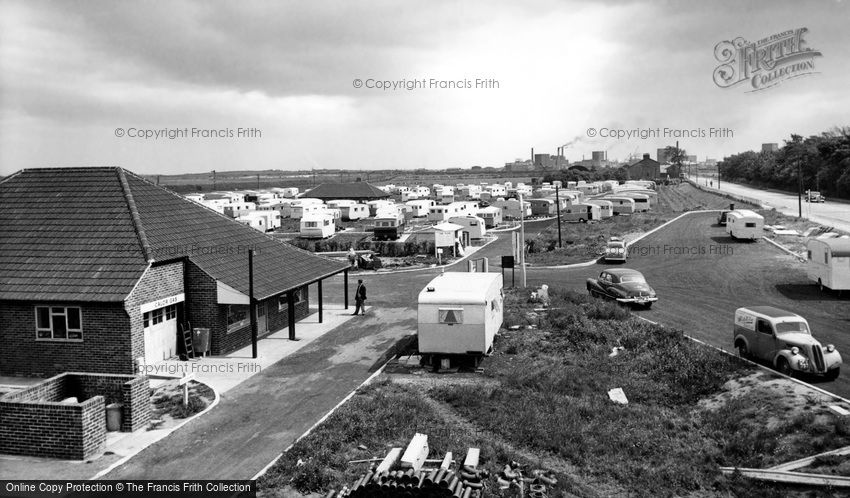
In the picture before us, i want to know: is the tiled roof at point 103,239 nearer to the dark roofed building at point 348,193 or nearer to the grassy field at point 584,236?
the grassy field at point 584,236

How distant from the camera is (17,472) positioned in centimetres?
1293

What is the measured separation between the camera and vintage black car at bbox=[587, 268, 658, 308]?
2808 centimetres

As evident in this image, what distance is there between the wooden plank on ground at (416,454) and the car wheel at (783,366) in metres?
10.5

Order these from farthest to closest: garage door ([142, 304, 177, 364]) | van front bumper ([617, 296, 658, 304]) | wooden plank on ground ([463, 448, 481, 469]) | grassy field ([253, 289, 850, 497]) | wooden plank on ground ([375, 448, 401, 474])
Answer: van front bumper ([617, 296, 658, 304]) < garage door ([142, 304, 177, 364]) < grassy field ([253, 289, 850, 497]) < wooden plank on ground ([463, 448, 481, 469]) < wooden plank on ground ([375, 448, 401, 474])

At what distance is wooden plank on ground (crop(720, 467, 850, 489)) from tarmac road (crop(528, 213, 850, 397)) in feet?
17.5

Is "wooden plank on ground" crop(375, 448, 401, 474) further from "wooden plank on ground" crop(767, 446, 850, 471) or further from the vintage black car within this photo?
the vintage black car

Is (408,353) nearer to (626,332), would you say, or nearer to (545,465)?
(626,332)

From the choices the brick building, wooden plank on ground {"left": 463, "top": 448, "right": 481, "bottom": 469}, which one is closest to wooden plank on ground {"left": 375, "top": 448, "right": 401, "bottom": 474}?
wooden plank on ground {"left": 463, "top": 448, "right": 481, "bottom": 469}

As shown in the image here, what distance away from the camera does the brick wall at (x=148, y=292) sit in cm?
1873

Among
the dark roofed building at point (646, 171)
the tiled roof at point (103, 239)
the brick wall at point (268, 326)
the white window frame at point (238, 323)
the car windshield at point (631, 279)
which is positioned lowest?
the brick wall at point (268, 326)

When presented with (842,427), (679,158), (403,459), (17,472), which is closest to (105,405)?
(17,472)

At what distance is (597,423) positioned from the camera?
14.9 metres

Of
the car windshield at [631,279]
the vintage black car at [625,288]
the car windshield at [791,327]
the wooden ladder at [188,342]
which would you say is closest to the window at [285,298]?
the wooden ladder at [188,342]

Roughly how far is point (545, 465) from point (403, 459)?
314 cm
